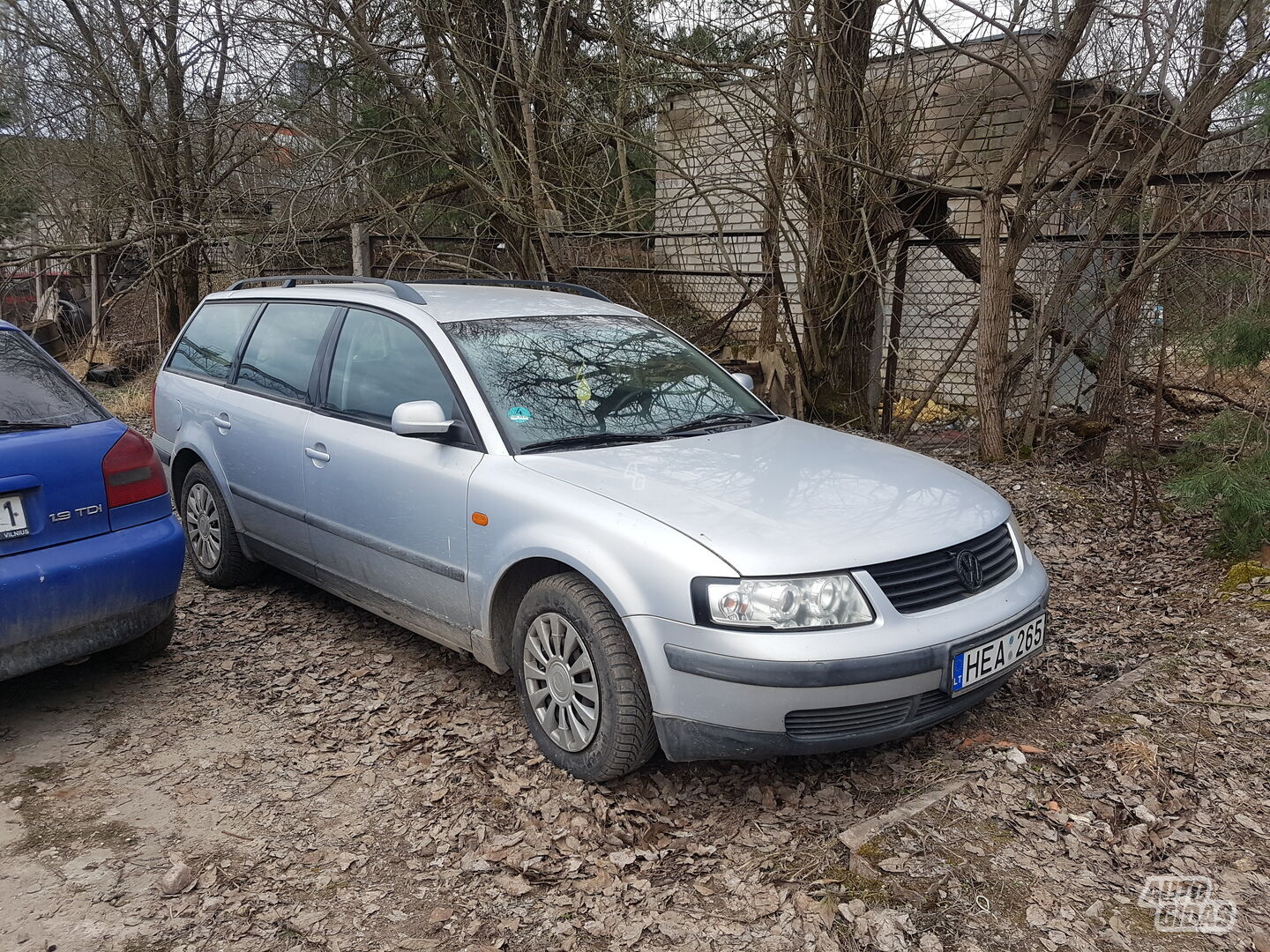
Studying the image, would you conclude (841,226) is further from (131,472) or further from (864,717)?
(131,472)

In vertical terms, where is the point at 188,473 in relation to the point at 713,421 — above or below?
below

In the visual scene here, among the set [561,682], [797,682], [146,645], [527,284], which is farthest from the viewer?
[527,284]

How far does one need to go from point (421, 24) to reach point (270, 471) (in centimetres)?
555

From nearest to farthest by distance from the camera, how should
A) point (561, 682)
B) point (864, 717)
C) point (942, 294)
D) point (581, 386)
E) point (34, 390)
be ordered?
point (864, 717) < point (561, 682) < point (34, 390) < point (581, 386) < point (942, 294)

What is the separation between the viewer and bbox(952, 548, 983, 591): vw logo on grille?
323cm

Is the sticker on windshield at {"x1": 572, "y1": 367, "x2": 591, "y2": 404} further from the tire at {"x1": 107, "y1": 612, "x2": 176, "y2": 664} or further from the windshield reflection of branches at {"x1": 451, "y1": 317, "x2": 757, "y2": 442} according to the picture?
the tire at {"x1": 107, "y1": 612, "x2": 176, "y2": 664}

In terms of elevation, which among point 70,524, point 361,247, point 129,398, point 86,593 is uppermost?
point 361,247

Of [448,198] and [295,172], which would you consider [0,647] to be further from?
[448,198]

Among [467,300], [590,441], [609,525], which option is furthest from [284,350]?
[609,525]

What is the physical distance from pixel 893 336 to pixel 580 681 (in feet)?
19.2

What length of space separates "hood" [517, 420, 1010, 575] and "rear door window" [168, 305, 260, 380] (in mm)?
2621

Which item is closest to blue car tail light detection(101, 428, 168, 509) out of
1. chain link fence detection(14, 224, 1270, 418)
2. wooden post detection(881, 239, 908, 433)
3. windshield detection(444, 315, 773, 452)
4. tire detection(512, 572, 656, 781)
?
windshield detection(444, 315, 773, 452)

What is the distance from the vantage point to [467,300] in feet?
15.0

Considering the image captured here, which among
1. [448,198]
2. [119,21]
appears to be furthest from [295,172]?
[119,21]
